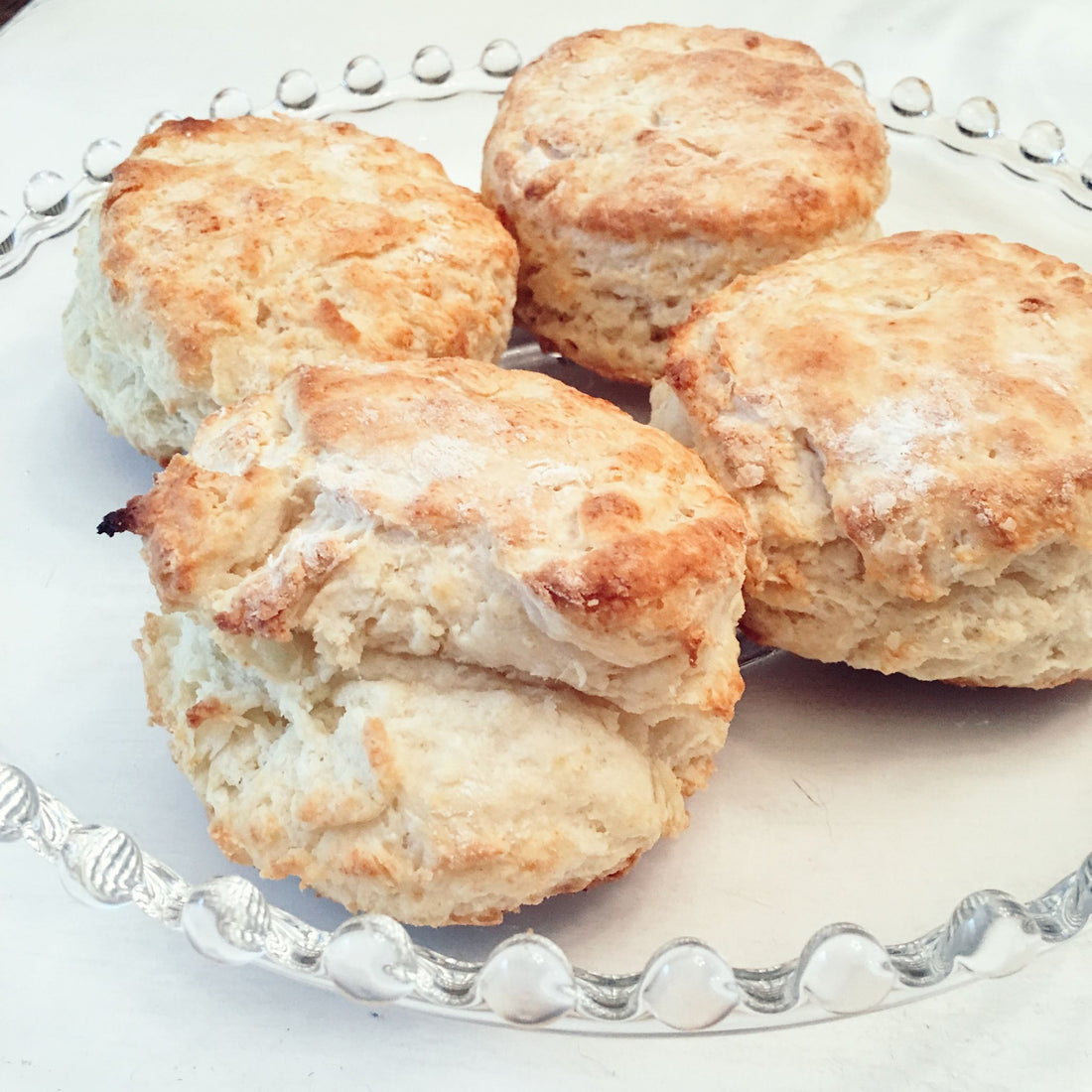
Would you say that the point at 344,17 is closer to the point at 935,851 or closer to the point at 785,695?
the point at 785,695

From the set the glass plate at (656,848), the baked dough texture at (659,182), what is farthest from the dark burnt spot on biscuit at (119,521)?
the baked dough texture at (659,182)

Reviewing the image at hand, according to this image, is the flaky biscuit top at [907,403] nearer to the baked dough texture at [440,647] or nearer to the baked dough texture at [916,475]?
the baked dough texture at [916,475]

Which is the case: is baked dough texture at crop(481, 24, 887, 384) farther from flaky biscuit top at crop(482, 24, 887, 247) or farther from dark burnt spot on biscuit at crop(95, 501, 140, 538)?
dark burnt spot on biscuit at crop(95, 501, 140, 538)

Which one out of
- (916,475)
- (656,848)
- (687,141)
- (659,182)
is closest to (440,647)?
(656,848)

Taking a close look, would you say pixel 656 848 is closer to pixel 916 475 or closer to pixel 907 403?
pixel 916 475

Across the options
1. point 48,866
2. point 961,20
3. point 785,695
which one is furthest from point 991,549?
point 961,20

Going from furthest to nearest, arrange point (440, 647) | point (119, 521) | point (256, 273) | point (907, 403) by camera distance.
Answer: point (256, 273)
point (907, 403)
point (119, 521)
point (440, 647)
